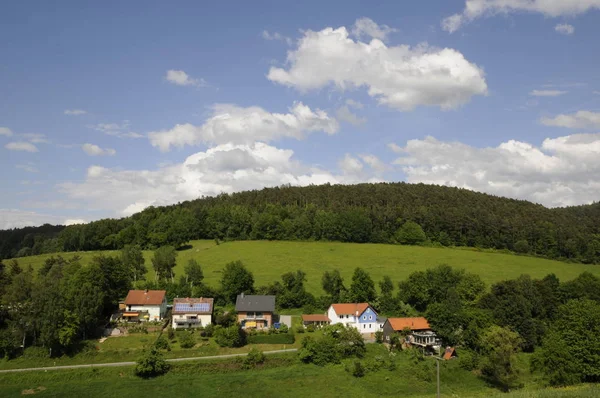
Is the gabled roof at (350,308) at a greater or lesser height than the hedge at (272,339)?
greater

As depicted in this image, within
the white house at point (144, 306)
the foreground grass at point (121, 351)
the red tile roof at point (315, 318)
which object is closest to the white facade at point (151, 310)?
the white house at point (144, 306)

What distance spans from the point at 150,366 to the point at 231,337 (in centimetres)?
1163

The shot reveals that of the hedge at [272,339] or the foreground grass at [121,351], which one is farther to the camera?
the hedge at [272,339]

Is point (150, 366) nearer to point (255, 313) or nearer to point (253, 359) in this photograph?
point (253, 359)

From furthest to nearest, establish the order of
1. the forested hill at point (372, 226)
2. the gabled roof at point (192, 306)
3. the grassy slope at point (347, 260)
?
the forested hill at point (372, 226)
the grassy slope at point (347, 260)
the gabled roof at point (192, 306)

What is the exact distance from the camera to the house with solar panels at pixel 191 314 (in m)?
65.1

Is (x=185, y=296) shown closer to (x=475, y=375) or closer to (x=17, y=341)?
(x=17, y=341)

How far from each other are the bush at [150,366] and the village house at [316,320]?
23690mm

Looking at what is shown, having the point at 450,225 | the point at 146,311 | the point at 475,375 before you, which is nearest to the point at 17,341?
the point at 146,311

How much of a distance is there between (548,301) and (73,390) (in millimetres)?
67337

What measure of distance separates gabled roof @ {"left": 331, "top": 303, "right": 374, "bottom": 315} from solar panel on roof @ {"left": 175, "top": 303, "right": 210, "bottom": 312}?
67.2ft

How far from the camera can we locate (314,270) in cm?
9688

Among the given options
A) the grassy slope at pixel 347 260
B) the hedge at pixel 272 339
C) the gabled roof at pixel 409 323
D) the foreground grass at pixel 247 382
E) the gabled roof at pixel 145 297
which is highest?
the grassy slope at pixel 347 260

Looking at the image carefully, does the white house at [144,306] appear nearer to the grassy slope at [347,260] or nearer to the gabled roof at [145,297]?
the gabled roof at [145,297]
